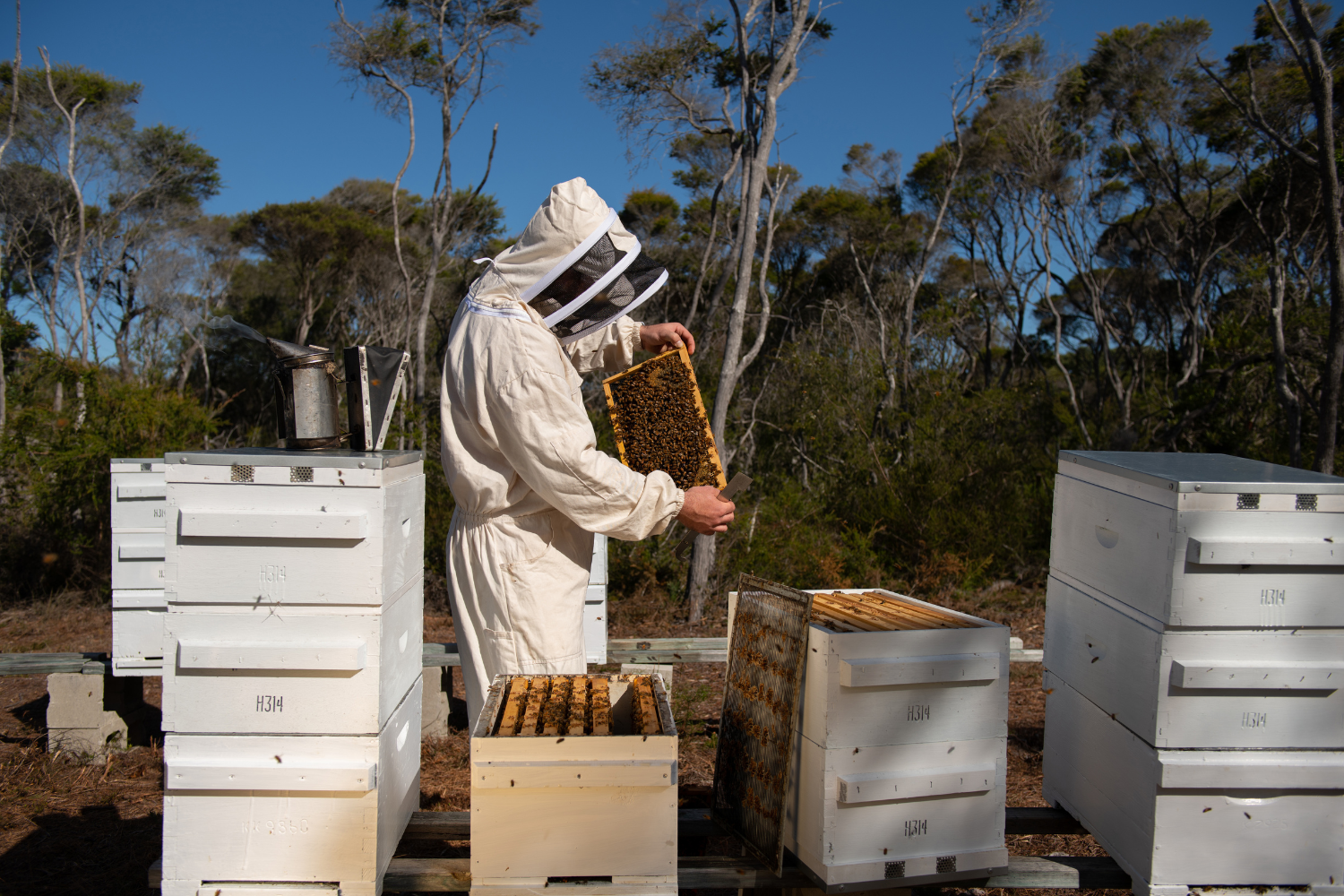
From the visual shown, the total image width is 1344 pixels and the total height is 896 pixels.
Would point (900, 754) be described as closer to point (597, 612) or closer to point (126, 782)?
point (597, 612)

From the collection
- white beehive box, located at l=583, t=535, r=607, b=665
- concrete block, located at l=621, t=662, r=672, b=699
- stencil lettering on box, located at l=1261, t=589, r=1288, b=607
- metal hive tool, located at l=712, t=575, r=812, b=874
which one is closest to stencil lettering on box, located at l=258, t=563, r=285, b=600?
metal hive tool, located at l=712, t=575, r=812, b=874

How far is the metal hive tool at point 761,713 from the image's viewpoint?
5.92 feet

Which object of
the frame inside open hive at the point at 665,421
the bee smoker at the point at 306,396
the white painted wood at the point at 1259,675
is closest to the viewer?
the white painted wood at the point at 1259,675

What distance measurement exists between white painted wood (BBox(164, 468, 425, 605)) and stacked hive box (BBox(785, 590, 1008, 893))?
3.09 ft

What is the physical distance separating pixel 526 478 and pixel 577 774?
752 mm

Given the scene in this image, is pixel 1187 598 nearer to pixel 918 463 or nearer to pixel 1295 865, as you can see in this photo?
pixel 1295 865

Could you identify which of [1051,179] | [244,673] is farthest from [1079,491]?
[1051,179]

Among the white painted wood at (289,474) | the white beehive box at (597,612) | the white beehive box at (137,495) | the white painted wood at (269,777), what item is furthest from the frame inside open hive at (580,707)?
the white beehive box at (137,495)

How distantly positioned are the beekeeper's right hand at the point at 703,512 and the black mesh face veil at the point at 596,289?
20.7 inches

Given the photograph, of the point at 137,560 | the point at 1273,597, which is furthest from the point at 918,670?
the point at 137,560

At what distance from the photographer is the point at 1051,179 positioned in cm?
1599

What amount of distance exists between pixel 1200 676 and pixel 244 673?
1.94 metres

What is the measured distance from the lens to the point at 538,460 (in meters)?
1.99

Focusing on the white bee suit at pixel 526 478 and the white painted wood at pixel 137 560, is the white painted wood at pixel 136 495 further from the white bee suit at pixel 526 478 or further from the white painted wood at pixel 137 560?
the white bee suit at pixel 526 478
